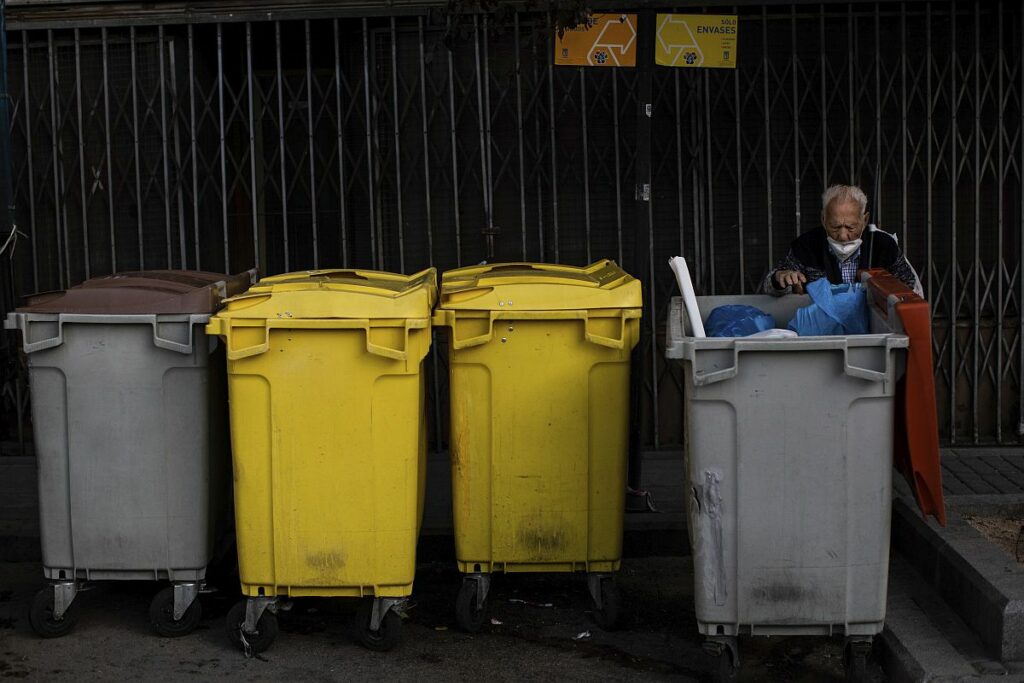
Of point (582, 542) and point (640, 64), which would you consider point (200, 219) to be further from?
point (582, 542)

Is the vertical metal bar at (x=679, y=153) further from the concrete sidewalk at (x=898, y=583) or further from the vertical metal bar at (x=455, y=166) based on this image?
the concrete sidewalk at (x=898, y=583)

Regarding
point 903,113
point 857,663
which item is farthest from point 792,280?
point 903,113

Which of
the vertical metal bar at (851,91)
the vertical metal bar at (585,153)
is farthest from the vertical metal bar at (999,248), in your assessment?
the vertical metal bar at (585,153)

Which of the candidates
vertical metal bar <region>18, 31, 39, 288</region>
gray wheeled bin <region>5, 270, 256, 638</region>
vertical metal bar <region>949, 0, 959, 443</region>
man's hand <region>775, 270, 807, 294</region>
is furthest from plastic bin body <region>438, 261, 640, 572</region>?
vertical metal bar <region>18, 31, 39, 288</region>

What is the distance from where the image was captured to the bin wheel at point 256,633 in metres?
5.23

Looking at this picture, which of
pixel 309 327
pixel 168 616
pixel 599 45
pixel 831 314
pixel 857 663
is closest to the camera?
pixel 857 663

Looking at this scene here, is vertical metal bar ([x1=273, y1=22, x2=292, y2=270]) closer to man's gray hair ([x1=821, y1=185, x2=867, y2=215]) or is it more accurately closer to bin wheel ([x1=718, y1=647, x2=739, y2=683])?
man's gray hair ([x1=821, y1=185, x2=867, y2=215])

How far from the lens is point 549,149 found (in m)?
7.98

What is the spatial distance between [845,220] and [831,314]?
2.84 ft

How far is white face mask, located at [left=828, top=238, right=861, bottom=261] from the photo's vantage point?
6062 mm

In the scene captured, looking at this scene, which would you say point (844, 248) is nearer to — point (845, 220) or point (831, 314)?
point (845, 220)

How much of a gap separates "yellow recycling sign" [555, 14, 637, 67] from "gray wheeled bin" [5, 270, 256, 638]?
311 centimetres

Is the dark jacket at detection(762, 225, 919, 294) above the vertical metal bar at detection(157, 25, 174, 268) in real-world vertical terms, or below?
below

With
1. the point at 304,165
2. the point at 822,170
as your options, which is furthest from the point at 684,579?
the point at 304,165
